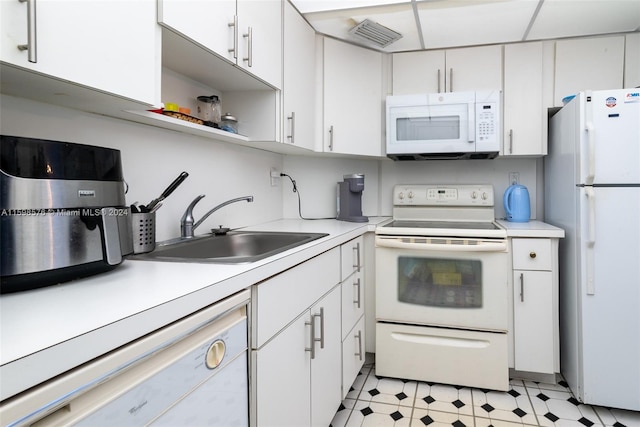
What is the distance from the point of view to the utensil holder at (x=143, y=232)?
1099mm

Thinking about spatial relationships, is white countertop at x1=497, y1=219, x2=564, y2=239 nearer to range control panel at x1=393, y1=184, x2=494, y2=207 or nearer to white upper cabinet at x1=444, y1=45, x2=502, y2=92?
range control panel at x1=393, y1=184, x2=494, y2=207

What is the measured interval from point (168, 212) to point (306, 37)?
49.4 inches

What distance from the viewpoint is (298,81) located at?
79.6 inches

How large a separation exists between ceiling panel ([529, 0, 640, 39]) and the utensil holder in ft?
6.92

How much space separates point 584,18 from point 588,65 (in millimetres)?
332

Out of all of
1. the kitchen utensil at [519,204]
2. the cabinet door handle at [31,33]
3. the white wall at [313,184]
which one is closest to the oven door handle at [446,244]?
the kitchen utensil at [519,204]

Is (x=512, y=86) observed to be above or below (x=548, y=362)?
above

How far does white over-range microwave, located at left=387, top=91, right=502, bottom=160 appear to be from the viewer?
7.43 ft

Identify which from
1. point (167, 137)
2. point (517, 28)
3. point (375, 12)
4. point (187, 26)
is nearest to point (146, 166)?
point (167, 137)

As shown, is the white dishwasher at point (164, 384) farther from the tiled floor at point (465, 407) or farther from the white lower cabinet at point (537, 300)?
the white lower cabinet at point (537, 300)

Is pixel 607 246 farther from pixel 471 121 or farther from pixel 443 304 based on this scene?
pixel 471 121

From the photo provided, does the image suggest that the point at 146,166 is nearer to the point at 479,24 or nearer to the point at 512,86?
the point at 479,24

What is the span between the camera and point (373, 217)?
9.18ft

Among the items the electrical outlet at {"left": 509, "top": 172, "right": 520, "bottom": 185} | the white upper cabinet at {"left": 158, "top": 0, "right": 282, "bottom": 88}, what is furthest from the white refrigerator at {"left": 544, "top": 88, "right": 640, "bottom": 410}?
the white upper cabinet at {"left": 158, "top": 0, "right": 282, "bottom": 88}
